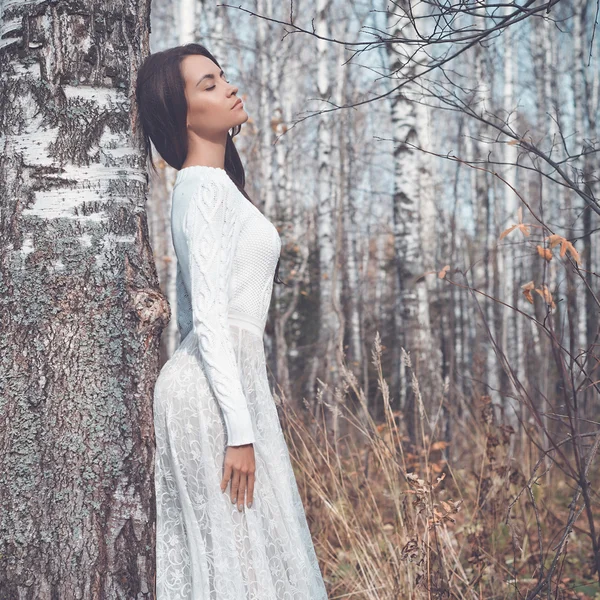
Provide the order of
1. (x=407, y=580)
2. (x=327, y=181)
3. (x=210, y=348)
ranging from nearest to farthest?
(x=210, y=348), (x=407, y=580), (x=327, y=181)

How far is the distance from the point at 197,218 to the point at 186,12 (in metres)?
6.08

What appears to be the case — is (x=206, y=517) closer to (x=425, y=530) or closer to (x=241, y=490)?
(x=241, y=490)

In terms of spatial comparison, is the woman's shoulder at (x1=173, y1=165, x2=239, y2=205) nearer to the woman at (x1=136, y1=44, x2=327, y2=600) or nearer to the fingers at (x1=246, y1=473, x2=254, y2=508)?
the woman at (x1=136, y1=44, x2=327, y2=600)

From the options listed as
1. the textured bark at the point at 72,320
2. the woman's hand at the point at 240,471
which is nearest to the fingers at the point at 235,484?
the woman's hand at the point at 240,471

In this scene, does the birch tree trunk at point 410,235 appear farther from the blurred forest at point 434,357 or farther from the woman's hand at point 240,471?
the woman's hand at point 240,471

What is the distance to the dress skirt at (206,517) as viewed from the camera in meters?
1.96

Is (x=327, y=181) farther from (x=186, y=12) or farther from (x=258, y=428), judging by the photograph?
(x=258, y=428)

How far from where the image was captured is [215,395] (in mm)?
1970

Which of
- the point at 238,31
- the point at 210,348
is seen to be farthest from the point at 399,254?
the point at 238,31

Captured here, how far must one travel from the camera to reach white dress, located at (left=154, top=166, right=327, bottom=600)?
1950 mm

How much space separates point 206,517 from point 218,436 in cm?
23

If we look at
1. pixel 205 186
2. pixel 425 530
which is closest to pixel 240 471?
pixel 425 530

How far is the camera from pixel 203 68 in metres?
2.19

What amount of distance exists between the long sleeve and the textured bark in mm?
137
